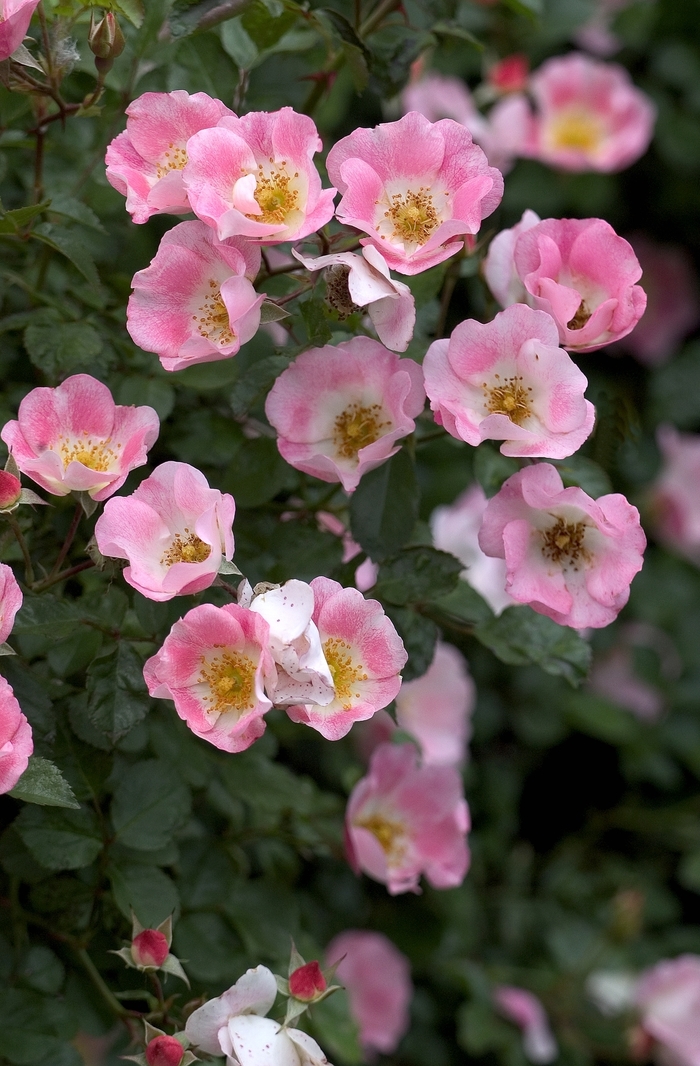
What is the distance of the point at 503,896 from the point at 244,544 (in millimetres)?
937

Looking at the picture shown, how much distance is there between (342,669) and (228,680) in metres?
0.07

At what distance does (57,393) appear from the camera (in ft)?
2.30

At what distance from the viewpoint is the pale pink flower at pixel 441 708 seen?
4.23 ft

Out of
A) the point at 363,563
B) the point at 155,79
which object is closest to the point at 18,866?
the point at 363,563

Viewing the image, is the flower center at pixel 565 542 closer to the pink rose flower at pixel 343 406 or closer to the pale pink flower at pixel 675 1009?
the pink rose flower at pixel 343 406

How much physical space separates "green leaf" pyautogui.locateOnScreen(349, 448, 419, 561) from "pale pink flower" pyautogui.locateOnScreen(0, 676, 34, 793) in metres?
0.26

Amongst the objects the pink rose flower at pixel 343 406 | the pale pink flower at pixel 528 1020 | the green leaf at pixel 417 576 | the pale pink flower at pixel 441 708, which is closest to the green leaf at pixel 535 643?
the green leaf at pixel 417 576

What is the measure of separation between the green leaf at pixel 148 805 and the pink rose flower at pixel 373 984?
578 millimetres

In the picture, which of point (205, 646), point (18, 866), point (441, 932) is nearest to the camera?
point (205, 646)

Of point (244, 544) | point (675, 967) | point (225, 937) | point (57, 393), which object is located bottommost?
point (675, 967)

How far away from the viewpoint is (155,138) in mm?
702

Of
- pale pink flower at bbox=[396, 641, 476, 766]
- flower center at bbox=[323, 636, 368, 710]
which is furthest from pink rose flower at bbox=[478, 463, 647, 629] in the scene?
pale pink flower at bbox=[396, 641, 476, 766]

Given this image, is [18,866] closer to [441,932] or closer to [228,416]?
[228,416]

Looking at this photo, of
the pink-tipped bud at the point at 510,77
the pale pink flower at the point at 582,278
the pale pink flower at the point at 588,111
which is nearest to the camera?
the pale pink flower at the point at 582,278
